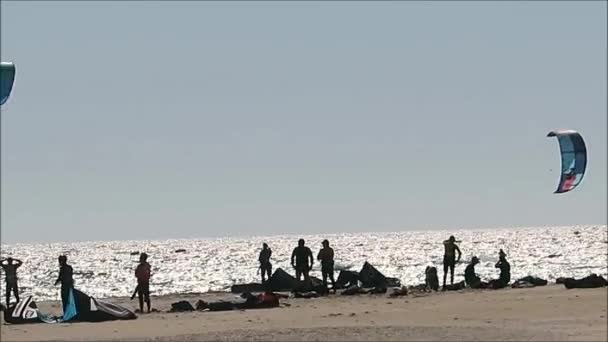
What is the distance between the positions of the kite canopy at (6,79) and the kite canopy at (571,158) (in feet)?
36.2

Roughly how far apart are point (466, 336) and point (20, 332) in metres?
6.29

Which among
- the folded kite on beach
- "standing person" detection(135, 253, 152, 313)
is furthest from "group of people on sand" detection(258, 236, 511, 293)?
the folded kite on beach

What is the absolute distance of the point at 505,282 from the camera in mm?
23312

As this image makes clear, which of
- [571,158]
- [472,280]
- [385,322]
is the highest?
[571,158]

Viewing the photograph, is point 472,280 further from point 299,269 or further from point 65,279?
point 65,279

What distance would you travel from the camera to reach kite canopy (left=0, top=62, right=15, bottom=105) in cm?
1762

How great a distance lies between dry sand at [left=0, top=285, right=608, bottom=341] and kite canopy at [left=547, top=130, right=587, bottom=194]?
446 cm

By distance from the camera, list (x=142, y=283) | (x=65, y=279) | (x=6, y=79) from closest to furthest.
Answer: (x=6, y=79)
(x=65, y=279)
(x=142, y=283)

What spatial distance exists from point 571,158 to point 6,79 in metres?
12.1

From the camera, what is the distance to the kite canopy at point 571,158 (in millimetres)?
23578

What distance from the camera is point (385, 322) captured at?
53.9 ft

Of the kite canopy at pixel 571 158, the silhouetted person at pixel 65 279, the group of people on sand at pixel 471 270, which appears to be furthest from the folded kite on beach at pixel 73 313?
the kite canopy at pixel 571 158

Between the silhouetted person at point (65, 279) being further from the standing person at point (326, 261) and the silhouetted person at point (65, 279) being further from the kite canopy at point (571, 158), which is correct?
the kite canopy at point (571, 158)

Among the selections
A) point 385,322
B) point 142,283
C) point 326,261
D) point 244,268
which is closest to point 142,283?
point 142,283
